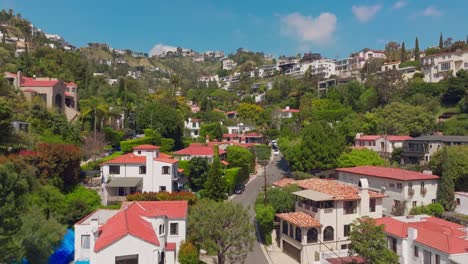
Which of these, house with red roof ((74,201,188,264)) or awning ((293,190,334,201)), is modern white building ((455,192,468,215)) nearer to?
awning ((293,190,334,201))

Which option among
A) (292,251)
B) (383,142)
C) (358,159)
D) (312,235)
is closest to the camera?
(312,235)

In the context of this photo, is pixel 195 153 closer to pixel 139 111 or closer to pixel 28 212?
pixel 139 111

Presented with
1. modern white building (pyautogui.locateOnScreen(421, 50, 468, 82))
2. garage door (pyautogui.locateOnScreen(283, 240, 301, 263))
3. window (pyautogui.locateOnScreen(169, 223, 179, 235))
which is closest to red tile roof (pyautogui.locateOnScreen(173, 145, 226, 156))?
garage door (pyautogui.locateOnScreen(283, 240, 301, 263))

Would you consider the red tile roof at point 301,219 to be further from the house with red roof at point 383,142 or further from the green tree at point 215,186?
the house with red roof at point 383,142

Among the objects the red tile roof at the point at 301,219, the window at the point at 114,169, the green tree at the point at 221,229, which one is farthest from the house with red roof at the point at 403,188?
the window at the point at 114,169

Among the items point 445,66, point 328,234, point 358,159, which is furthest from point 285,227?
point 445,66

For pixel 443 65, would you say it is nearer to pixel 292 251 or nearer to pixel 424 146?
pixel 424 146

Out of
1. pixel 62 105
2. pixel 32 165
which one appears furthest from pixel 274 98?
pixel 32 165
